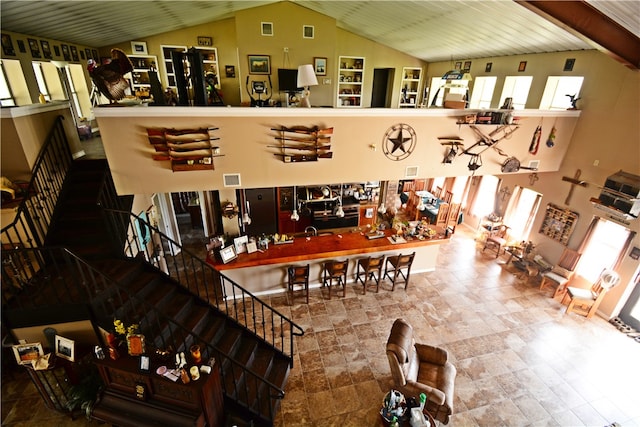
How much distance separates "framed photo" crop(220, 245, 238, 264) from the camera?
5999 mm

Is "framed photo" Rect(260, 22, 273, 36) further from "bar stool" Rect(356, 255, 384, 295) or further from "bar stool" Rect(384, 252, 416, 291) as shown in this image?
"bar stool" Rect(384, 252, 416, 291)

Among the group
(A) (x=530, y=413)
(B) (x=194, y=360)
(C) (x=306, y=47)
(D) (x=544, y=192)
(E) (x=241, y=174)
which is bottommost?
(A) (x=530, y=413)

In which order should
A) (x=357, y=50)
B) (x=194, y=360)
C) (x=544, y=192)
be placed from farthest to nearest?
1. (x=357, y=50)
2. (x=544, y=192)
3. (x=194, y=360)

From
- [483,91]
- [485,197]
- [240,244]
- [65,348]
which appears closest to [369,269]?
[240,244]

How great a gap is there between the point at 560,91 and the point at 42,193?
10636 millimetres

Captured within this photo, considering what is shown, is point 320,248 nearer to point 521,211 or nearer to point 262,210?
point 262,210

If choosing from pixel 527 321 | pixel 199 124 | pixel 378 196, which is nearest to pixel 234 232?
pixel 199 124

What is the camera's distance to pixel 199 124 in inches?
191

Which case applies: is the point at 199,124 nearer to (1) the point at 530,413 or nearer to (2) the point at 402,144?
(2) the point at 402,144

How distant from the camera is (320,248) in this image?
6.67 meters

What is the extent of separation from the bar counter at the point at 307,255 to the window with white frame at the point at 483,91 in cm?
476

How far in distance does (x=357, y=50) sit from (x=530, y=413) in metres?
11.2

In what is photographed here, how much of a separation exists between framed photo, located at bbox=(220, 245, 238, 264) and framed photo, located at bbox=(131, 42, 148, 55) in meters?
7.83

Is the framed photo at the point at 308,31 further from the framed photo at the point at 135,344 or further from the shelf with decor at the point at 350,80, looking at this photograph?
the framed photo at the point at 135,344
